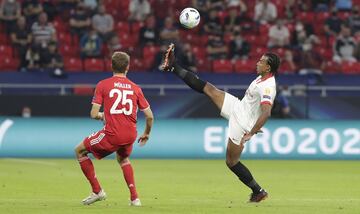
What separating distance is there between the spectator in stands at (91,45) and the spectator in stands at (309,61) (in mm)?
5650

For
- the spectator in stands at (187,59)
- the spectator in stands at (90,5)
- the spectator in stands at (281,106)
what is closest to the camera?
the spectator in stands at (281,106)

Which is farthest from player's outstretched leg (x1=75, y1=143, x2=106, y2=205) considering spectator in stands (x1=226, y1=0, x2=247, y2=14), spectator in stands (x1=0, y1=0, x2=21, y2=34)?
spectator in stands (x1=226, y1=0, x2=247, y2=14)

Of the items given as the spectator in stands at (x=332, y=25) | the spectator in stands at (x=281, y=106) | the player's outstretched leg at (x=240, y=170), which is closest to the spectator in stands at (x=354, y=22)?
the spectator in stands at (x=332, y=25)

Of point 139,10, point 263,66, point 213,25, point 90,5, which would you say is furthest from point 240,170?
point 90,5

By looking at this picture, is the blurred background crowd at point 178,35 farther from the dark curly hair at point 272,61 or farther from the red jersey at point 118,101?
the red jersey at point 118,101

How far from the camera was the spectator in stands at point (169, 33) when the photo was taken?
27.6m

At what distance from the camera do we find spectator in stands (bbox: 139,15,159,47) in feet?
92.1

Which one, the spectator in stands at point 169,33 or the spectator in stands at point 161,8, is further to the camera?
the spectator in stands at point 161,8

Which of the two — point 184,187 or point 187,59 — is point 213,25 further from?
point 184,187

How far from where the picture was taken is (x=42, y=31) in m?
27.2

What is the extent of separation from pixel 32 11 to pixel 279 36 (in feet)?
23.3

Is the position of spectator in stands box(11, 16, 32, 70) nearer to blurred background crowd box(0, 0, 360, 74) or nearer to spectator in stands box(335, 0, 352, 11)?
blurred background crowd box(0, 0, 360, 74)

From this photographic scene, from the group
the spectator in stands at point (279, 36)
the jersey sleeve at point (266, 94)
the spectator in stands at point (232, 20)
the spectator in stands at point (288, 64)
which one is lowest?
the spectator in stands at point (288, 64)

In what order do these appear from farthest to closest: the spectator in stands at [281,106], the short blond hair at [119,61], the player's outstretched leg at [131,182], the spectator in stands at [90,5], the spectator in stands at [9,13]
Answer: the spectator in stands at [90,5], the spectator in stands at [9,13], the spectator in stands at [281,106], the player's outstretched leg at [131,182], the short blond hair at [119,61]
